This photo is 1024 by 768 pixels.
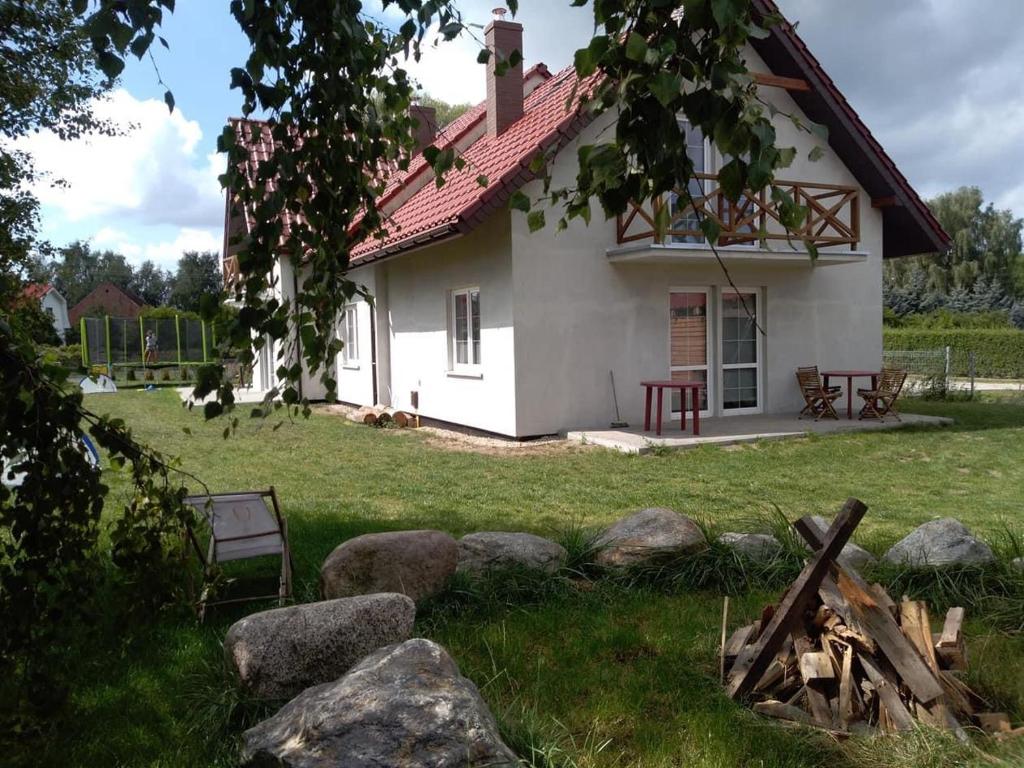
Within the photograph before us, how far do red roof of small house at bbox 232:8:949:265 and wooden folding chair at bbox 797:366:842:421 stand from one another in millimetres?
3431

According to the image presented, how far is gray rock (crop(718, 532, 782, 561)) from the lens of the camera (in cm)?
521

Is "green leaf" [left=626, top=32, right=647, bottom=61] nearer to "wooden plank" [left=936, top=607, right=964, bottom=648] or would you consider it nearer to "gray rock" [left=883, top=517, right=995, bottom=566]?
"wooden plank" [left=936, top=607, right=964, bottom=648]

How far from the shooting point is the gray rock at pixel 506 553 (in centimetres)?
495

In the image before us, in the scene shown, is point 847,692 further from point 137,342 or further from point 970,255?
point 970,255

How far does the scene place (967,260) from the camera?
5472 centimetres

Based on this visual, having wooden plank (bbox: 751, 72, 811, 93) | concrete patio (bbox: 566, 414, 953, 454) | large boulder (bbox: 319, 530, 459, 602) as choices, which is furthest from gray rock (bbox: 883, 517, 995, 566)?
wooden plank (bbox: 751, 72, 811, 93)

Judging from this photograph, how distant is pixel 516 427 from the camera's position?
466 inches

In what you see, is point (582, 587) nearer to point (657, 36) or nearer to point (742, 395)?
point (657, 36)

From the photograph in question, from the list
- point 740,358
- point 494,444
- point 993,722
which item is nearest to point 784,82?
point 740,358

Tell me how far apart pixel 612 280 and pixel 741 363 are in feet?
9.72

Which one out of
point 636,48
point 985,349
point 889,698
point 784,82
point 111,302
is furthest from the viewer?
point 111,302

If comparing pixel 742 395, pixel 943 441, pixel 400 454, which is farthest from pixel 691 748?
pixel 742 395

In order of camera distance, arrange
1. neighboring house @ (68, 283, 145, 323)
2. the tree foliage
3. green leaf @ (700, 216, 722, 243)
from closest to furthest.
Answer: green leaf @ (700, 216, 722, 243), the tree foliage, neighboring house @ (68, 283, 145, 323)

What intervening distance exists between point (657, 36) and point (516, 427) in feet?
32.1
